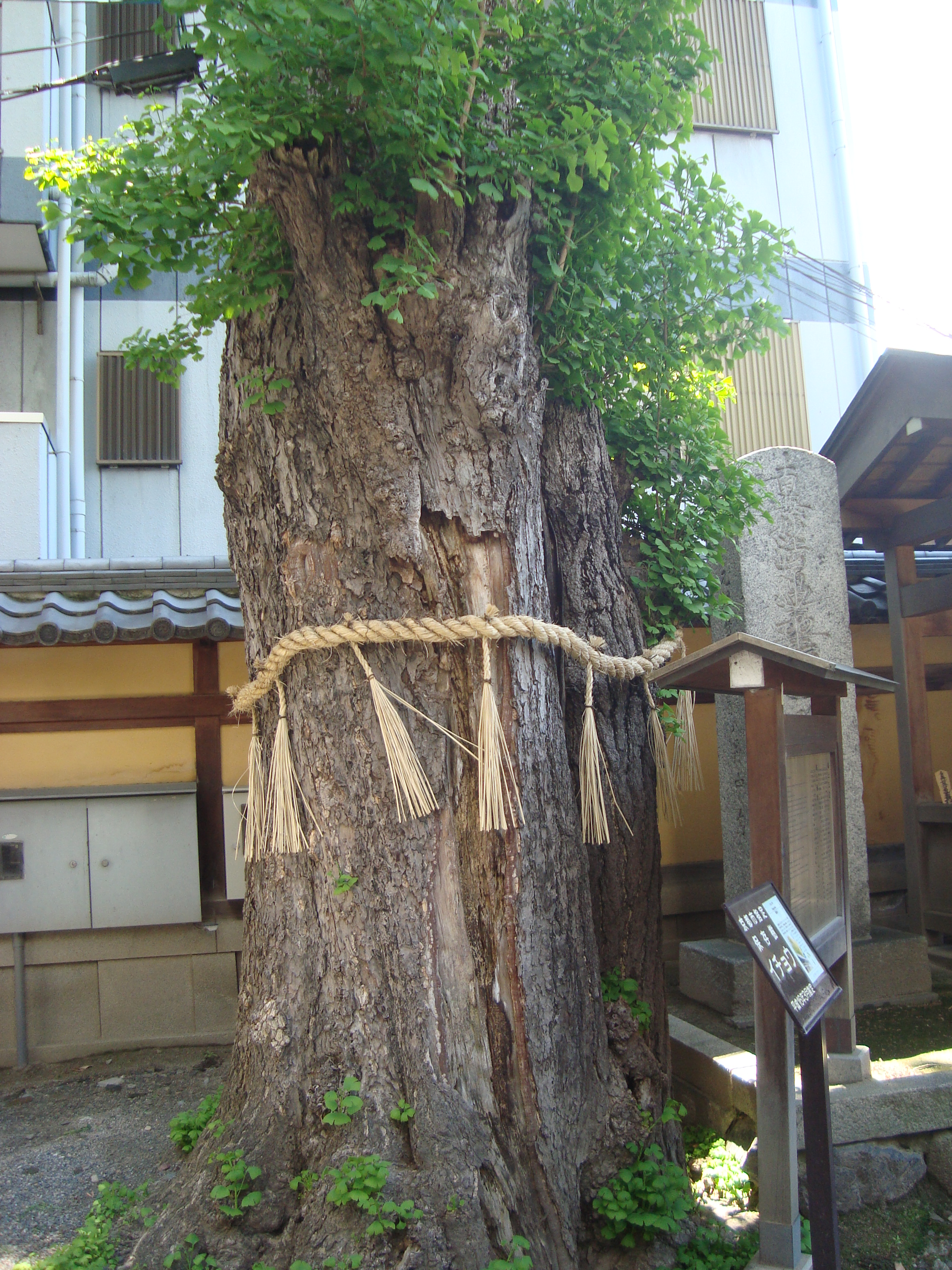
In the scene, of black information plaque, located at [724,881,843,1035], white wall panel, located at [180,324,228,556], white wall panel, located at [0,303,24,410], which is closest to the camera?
black information plaque, located at [724,881,843,1035]

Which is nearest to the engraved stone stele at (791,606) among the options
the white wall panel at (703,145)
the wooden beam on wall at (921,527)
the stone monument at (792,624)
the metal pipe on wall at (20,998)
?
the stone monument at (792,624)

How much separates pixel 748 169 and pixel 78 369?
26.1 ft

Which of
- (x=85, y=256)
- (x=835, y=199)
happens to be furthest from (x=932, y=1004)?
(x=835, y=199)

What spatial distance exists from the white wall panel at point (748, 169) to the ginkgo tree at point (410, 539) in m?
8.26

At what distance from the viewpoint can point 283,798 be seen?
2811 mm

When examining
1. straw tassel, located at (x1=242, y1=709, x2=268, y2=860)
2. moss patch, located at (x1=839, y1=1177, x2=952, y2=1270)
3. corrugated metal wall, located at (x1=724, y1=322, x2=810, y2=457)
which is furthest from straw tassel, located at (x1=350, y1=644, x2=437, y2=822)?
corrugated metal wall, located at (x1=724, y1=322, x2=810, y2=457)

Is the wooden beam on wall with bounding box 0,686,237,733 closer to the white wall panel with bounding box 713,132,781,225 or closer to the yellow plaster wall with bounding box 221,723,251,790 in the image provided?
the yellow plaster wall with bounding box 221,723,251,790

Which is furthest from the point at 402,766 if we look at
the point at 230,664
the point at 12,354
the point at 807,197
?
the point at 807,197

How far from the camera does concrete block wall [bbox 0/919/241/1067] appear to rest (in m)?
5.15

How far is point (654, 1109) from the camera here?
301 centimetres

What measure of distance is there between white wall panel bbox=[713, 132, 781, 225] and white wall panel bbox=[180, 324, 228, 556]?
6370 millimetres

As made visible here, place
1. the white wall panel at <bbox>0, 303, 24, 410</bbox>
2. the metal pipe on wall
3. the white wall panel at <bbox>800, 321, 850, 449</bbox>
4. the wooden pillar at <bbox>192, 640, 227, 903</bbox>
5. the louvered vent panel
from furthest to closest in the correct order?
1. the white wall panel at <bbox>800, 321, 850, 449</bbox>
2. the louvered vent panel
3. the white wall panel at <bbox>0, 303, 24, 410</bbox>
4. the wooden pillar at <bbox>192, 640, 227, 903</bbox>
5. the metal pipe on wall

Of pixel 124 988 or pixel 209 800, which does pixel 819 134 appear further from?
pixel 124 988

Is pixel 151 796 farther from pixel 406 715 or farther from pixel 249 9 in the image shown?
pixel 249 9
